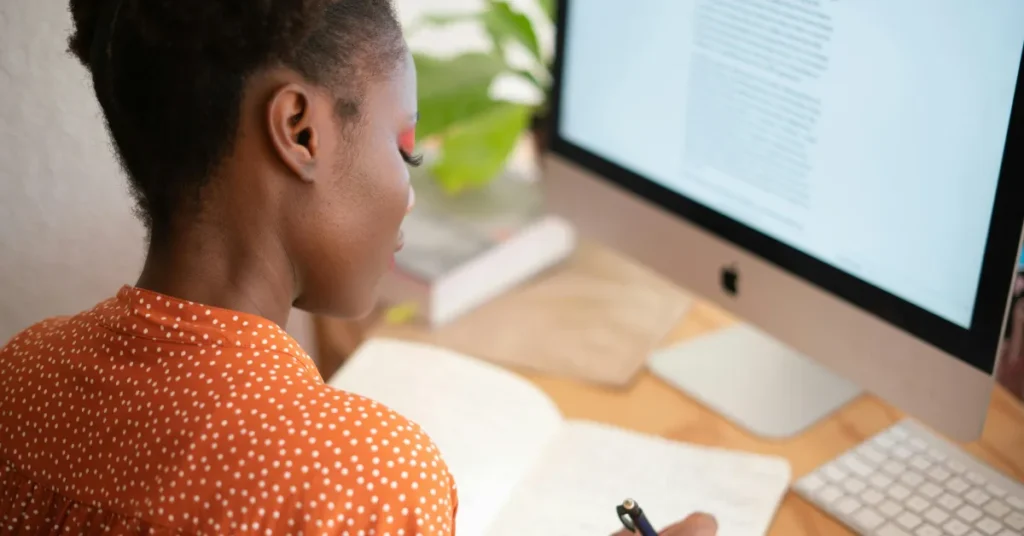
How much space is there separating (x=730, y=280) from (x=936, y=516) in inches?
10.0

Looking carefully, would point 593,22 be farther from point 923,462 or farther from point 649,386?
point 923,462

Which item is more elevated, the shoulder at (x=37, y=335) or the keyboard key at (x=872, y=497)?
the shoulder at (x=37, y=335)

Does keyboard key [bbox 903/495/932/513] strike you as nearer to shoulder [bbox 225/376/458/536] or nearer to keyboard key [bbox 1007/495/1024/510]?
keyboard key [bbox 1007/495/1024/510]

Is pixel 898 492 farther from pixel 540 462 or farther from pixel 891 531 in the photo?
pixel 540 462

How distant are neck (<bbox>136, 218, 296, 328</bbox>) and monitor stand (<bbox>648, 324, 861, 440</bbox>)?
449mm

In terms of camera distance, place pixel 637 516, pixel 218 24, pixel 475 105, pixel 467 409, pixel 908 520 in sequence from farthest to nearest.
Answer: pixel 475 105 → pixel 467 409 → pixel 908 520 → pixel 637 516 → pixel 218 24

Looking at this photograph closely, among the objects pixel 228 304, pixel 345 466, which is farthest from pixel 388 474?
pixel 228 304

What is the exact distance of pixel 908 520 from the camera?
0.76m

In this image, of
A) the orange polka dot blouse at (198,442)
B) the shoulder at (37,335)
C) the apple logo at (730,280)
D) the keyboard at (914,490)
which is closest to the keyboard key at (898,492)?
the keyboard at (914,490)

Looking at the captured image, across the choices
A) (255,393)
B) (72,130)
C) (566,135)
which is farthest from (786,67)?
(72,130)

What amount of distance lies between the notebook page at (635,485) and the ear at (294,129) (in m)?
0.32

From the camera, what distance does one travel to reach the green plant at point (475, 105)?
1.12 m

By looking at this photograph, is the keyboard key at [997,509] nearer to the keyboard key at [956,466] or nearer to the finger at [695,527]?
the keyboard key at [956,466]

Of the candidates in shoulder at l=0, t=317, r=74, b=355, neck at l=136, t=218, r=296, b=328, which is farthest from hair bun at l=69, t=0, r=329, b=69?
shoulder at l=0, t=317, r=74, b=355
